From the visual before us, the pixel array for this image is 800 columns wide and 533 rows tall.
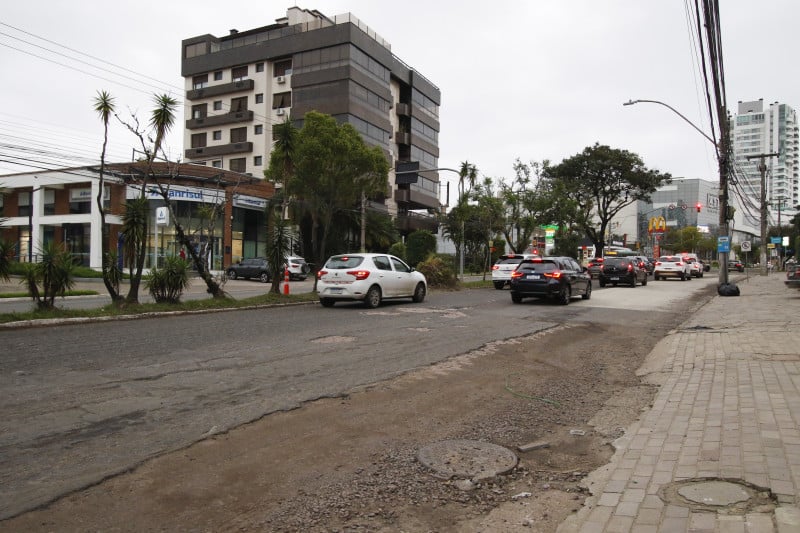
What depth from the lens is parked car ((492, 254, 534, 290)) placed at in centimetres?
2641

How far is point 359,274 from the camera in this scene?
1595 cm

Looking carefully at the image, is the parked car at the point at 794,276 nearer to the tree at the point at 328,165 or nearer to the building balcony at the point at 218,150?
the tree at the point at 328,165

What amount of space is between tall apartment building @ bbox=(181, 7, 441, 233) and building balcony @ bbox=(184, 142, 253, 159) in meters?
0.10

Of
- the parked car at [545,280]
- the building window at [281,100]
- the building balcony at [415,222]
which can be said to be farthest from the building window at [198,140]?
the parked car at [545,280]

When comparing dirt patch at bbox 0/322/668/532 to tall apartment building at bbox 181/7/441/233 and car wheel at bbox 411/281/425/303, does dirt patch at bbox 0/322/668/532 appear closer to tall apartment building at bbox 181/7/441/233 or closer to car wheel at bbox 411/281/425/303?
car wheel at bbox 411/281/425/303

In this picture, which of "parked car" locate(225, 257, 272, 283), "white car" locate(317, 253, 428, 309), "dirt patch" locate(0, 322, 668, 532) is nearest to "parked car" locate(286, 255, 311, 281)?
"parked car" locate(225, 257, 272, 283)

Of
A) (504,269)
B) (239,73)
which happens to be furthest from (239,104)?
(504,269)

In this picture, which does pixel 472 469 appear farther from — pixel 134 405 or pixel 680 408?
pixel 134 405

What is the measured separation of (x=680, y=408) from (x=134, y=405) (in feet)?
17.7

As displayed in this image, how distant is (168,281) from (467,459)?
12.4 metres

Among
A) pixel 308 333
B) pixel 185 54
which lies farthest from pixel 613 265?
pixel 185 54

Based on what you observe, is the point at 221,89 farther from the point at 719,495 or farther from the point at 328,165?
the point at 719,495

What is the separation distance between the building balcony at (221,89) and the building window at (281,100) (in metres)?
2.97

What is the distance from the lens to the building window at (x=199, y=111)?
5994 cm
